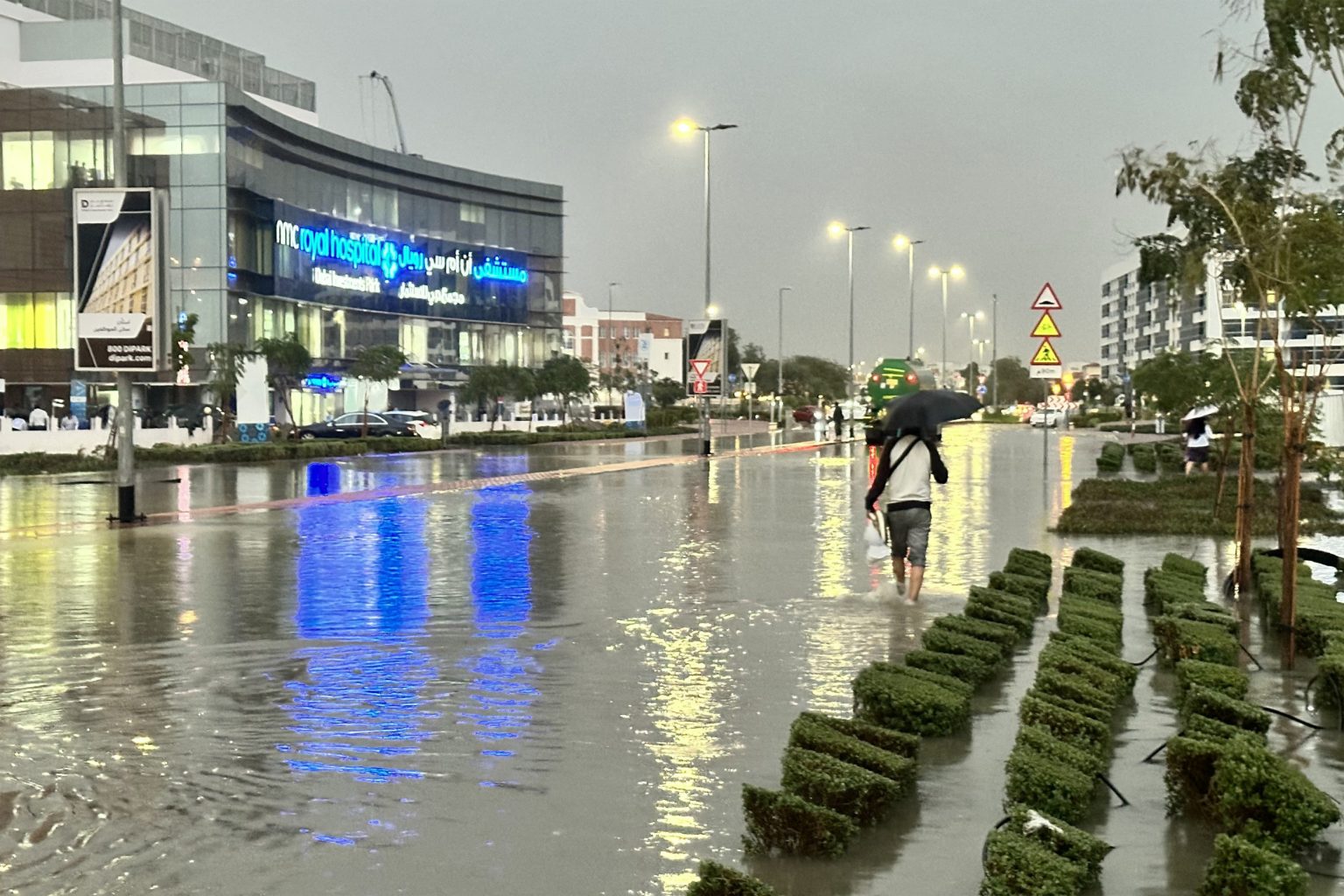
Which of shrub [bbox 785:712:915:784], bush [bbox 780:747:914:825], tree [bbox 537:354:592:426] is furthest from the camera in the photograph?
tree [bbox 537:354:592:426]

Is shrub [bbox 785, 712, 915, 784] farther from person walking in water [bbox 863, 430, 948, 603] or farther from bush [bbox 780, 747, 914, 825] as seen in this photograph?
person walking in water [bbox 863, 430, 948, 603]

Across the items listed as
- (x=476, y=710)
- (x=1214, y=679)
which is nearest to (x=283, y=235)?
(x=476, y=710)

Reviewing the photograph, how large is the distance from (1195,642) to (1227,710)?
7.06 feet

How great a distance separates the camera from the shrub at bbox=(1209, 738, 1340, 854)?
6155 millimetres

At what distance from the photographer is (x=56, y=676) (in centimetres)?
1059

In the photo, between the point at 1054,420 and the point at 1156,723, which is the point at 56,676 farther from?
the point at 1054,420

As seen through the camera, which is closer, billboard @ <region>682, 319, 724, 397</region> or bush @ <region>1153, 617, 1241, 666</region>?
bush @ <region>1153, 617, 1241, 666</region>

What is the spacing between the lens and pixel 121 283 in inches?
936

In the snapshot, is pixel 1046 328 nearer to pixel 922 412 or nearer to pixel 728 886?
pixel 922 412

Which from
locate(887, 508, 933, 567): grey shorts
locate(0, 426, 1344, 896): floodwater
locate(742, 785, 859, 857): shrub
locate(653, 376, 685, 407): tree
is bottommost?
locate(0, 426, 1344, 896): floodwater

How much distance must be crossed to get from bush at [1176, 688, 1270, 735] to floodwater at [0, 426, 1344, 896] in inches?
14.0

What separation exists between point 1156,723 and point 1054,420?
89.9 meters

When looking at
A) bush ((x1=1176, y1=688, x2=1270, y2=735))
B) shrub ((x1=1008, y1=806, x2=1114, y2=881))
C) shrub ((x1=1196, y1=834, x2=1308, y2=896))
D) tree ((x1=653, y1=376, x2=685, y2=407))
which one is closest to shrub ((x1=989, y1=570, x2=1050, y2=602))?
bush ((x1=1176, y1=688, x2=1270, y2=735))

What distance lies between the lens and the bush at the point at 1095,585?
12.5 meters
